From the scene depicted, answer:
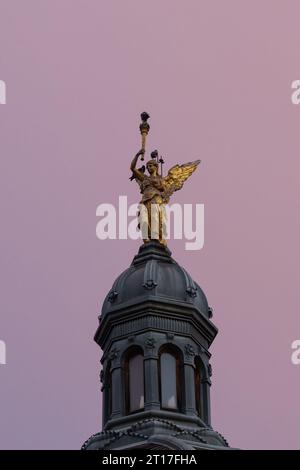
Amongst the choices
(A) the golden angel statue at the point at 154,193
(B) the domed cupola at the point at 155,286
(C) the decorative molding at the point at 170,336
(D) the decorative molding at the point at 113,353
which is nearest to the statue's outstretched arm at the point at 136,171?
(A) the golden angel statue at the point at 154,193

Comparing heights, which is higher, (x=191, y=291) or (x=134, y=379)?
(x=191, y=291)

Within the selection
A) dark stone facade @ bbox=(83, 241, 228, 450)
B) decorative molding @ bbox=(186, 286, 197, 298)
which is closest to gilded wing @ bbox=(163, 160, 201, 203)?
dark stone facade @ bbox=(83, 241, 228, 450)

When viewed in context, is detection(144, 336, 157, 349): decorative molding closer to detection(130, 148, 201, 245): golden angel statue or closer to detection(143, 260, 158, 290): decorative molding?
detection(143, 260, 158, 290): decorative molding

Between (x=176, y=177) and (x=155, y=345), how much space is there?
7.86 metres

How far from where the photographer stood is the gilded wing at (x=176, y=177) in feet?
231

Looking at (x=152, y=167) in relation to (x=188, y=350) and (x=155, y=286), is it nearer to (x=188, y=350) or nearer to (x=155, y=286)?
(x=155, y=286)

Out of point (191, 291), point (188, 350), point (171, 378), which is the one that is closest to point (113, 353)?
point (171, 378)

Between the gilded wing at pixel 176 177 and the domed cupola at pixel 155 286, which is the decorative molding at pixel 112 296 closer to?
the domed cupola at pixel 155 286

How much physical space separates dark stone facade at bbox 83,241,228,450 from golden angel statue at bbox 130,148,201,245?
65cm

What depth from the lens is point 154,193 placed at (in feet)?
229

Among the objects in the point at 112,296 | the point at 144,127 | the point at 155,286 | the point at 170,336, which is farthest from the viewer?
the point at 144,127
